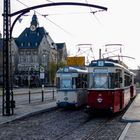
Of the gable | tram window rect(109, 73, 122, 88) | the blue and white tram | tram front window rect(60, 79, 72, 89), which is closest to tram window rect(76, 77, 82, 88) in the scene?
the blue and white tram

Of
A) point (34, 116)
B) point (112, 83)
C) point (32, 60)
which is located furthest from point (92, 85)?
point (32, 60)

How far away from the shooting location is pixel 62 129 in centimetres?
2102

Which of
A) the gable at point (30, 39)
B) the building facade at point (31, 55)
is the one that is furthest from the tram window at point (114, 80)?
the gable at point (30, 39)

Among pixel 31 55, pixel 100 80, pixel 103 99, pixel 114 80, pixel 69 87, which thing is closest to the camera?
pixel 103 99

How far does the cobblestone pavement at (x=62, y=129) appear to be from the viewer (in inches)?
717

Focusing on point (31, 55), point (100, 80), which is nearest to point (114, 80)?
point (100, 80)

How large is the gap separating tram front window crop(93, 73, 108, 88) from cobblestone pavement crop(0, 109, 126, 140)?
6.37ft

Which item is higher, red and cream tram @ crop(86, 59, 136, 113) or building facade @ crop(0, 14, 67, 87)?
building facade @ crop(0, 14, 67, 87)

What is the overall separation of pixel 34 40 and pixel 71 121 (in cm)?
12609

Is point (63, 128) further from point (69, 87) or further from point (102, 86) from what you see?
point (69, 87)

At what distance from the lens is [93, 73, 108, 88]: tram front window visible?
26234mm

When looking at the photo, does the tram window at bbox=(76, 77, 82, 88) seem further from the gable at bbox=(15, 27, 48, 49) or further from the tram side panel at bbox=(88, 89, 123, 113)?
the gable at bbox=(15, 27, 48, 49)

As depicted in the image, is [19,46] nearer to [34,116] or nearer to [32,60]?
[32,60]

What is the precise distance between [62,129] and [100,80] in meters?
6.11
